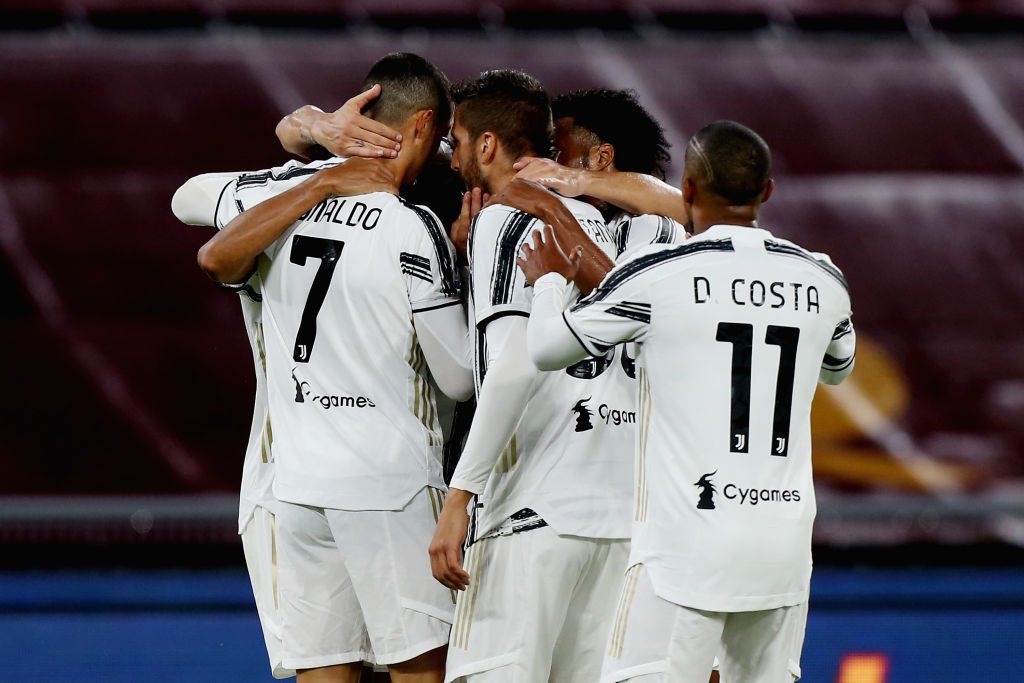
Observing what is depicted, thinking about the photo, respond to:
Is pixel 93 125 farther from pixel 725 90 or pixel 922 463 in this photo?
pixel 922 463

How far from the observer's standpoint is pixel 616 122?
318 centimetres

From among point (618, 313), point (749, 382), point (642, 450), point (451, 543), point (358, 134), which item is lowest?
point (451, 543)

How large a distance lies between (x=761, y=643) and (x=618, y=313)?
666 millimetres

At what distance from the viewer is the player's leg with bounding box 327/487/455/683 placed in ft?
9.11

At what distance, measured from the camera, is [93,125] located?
275 inches

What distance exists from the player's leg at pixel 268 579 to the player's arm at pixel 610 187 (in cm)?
99

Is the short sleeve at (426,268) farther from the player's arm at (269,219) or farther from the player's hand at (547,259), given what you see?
the player's hand at (547,259)

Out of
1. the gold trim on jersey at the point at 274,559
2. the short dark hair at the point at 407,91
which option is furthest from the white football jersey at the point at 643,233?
the gold trim on jersey at the point at 274,559

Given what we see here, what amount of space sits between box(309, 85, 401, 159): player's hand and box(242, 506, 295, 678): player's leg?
0.85 m

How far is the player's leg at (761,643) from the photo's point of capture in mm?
2357

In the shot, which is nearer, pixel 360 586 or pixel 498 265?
pixel 498 265

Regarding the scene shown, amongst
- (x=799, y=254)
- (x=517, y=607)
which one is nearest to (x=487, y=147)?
(x=799, y=254)

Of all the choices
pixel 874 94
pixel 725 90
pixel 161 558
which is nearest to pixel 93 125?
pixel 161 558

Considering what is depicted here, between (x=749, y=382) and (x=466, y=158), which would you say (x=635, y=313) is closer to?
(x=749, y=382)
